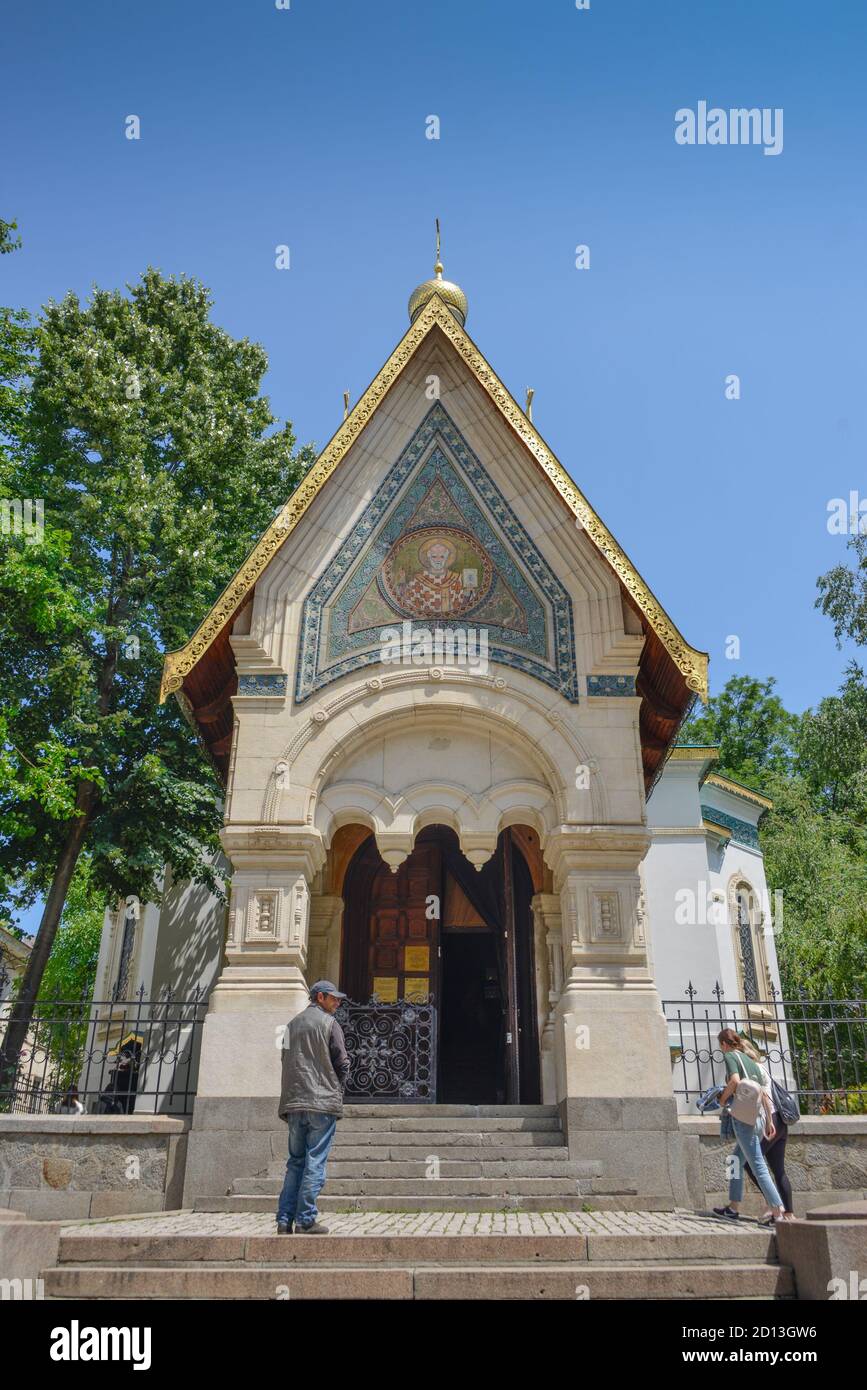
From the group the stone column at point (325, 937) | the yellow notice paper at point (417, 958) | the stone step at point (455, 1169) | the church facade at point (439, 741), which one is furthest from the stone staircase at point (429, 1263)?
the yellow notice paper at point (417, 958)

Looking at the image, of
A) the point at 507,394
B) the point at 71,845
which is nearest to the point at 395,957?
the point at 71,845

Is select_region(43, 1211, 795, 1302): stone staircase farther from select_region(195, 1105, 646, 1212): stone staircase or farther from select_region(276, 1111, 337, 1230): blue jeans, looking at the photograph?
select_region(195, 1105, 646, 1212): stone staircase

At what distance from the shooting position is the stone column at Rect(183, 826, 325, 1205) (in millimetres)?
9891

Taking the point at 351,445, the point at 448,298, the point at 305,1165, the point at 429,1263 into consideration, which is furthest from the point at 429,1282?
the point at 448,298

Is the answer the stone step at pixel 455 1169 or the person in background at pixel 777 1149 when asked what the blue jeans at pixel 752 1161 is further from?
the stone step at pixel 455 1169

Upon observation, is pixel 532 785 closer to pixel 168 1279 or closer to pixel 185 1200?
pixel 185 1200

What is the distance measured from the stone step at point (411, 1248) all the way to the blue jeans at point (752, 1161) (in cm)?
155

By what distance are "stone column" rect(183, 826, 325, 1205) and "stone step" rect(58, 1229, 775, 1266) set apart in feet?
9.93

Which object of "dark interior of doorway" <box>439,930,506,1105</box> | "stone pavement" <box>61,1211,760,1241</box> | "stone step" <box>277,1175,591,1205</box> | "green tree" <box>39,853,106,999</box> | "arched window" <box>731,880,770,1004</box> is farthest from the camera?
"green tree" <box>39,853,106,999</box>

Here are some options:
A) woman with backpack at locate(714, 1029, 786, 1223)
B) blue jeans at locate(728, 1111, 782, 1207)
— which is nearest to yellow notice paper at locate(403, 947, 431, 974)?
woman with backpack at locate(714, 1029, 786, 1223)

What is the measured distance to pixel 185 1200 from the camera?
31.6 ft

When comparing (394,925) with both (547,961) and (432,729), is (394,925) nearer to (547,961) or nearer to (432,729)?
(547,961)

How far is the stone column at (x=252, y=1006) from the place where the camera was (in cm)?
989

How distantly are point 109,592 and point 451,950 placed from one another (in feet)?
26.7
